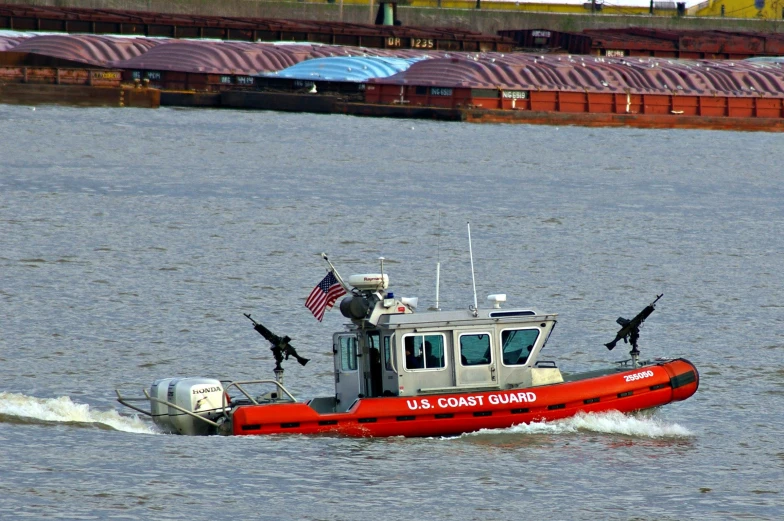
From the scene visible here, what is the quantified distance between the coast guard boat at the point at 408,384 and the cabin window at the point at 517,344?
0.05 feet

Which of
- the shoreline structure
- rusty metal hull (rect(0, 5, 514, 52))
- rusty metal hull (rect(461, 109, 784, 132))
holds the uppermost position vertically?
the shoreline structure

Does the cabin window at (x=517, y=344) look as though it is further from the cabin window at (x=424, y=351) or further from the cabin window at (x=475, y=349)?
the cabin window at (x=424, y=351)

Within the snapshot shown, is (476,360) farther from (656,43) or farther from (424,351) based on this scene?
(656,43)

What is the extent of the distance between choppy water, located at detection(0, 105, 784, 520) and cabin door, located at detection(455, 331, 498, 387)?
1.05 meters

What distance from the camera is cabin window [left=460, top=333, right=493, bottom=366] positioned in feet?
70.3

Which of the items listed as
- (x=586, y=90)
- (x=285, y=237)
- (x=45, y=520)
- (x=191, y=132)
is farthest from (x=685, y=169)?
(x=45, y=520)

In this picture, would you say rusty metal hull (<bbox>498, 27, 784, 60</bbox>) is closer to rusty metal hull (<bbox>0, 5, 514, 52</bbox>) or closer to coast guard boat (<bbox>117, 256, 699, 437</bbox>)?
rusty metal hull (<bbox>0, 5, 514, 52</bbox>)

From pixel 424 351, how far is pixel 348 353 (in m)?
1.36

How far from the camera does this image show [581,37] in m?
125

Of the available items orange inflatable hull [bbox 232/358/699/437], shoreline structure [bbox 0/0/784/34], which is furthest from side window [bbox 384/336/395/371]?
shoreline structure [bbox 0/0/784/34]

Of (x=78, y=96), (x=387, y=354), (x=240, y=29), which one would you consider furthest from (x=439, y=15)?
(x=387, y=354)

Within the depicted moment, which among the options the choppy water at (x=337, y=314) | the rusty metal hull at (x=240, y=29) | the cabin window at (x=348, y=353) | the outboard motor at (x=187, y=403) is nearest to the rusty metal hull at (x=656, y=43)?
the rusty metal hull at (x=240, y=29)

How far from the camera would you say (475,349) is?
21562mm

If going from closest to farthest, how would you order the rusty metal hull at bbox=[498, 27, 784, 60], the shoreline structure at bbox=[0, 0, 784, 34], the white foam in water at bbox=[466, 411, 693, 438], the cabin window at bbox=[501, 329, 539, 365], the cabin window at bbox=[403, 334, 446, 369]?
the cabin window at bbox=[403, 334, 446, 369] → the cabin window at bbox=[501, 329, 539, 365] → the white foam in water at bbox=[466, 411, 693, 438] → the shoreline structure at bbox=[0, 0, 784, 34] → the rusty metal hull at bbox=[498, 27, 784, 60]
